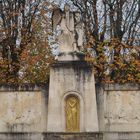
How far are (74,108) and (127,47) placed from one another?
9.24 metres

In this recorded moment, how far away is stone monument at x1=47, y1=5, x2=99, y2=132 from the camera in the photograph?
15.3 meters

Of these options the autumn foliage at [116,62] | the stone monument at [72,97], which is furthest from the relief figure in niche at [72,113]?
the autumn foliage at [116,62]

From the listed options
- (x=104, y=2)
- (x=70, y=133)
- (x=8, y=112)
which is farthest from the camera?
(x=104, y=2)

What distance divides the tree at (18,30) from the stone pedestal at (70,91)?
26.8ft

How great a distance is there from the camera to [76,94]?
50.6 feet

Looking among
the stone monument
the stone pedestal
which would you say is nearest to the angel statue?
the stone monument

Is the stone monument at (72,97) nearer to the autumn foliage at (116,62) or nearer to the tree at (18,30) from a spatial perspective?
the autumn foliage at (116,62)

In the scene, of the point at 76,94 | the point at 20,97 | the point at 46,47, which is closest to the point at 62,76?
the point at 76,94

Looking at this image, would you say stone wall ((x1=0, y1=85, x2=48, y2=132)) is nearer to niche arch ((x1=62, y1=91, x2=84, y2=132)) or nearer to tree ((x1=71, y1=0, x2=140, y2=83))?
niche arch ((x1=62, y1=91, x2=84, y2=132))

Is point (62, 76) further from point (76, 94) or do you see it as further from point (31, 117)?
point (31, 117)

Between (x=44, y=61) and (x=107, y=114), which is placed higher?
(x=44, y=61)

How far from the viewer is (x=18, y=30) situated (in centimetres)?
2453

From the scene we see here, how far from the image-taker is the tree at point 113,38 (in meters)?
23.4

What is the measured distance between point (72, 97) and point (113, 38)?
926 cm
